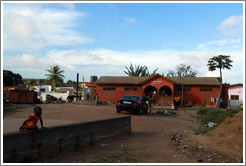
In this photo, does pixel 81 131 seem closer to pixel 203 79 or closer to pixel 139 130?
pixel 139 130

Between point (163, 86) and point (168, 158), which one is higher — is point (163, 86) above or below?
above

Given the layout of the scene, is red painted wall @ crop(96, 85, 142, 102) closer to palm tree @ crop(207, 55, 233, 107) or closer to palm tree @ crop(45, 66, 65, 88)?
palm tree @ crop(207, 55, 233, 107)

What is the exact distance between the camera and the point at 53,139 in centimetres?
593

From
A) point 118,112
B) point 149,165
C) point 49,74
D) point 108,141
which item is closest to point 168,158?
point 149,165

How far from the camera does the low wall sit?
4887mm

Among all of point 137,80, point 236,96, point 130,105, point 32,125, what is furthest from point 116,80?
point 32,125

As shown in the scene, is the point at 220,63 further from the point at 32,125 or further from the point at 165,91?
the point at 32,125

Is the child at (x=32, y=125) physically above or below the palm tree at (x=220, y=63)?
below

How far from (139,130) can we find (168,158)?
498cm

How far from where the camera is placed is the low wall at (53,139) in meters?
4.89

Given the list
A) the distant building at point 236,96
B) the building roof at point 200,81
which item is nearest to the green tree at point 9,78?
the building roof at point 200,81

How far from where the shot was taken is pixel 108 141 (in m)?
8.08

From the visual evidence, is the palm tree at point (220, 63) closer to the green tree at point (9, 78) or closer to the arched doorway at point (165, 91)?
the arched doorway at point (165, 91)

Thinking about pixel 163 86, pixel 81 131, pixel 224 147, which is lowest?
pixel 224 147
